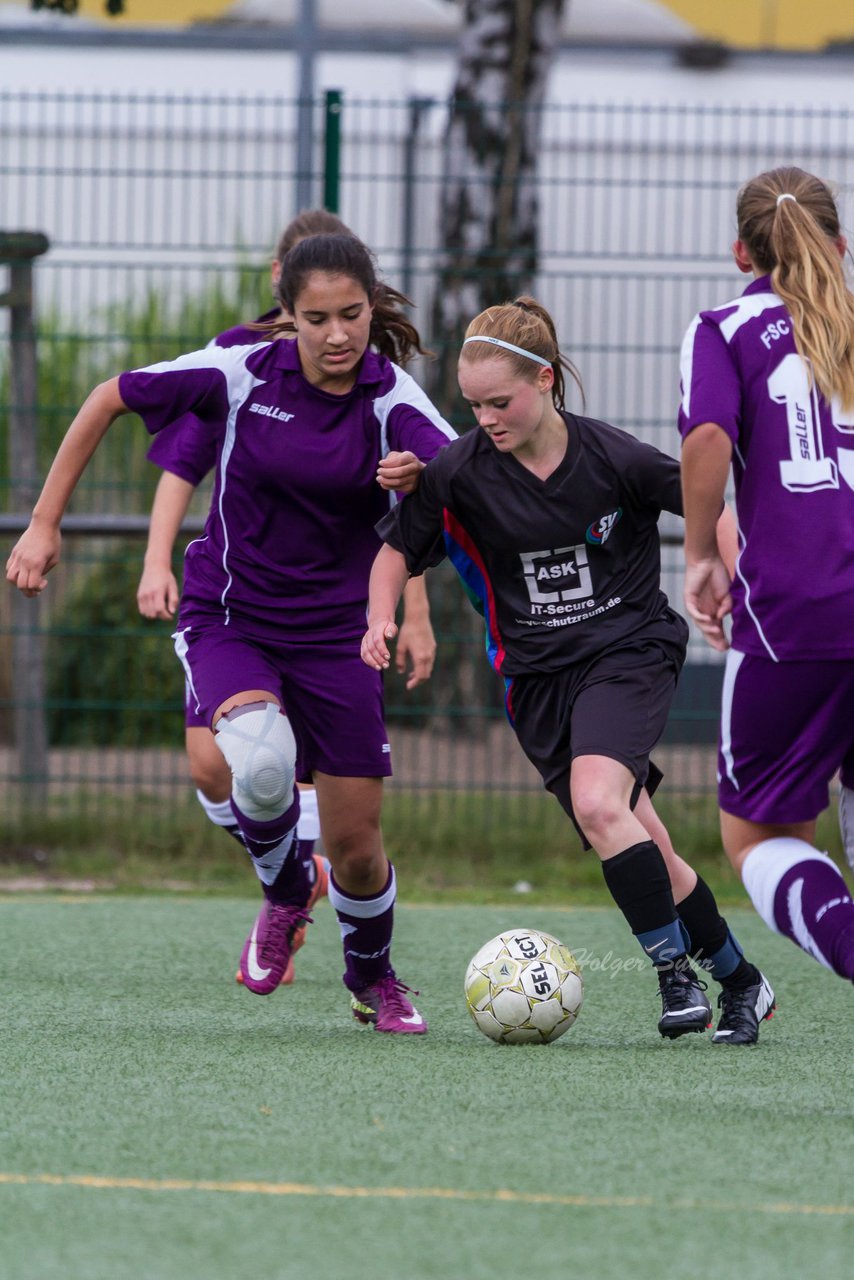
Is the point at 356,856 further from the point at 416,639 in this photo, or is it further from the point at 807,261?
the point at 807,261

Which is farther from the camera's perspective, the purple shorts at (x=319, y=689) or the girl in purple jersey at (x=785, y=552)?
the purple shorts at (x=319, y=689)

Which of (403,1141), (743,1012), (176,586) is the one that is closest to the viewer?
(403,1141)

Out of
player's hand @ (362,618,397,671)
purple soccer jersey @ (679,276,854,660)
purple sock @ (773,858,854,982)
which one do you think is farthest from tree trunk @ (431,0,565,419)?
purple sock @ (773,858,854,982)

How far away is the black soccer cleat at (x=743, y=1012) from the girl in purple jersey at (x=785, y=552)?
3.08ft

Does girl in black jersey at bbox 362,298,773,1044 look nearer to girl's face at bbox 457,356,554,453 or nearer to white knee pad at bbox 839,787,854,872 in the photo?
girl's face at bbox 457,356,554,453

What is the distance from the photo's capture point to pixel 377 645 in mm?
4281

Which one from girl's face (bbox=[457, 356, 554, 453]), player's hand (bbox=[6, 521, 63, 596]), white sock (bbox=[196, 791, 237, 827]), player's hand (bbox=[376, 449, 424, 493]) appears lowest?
white sock (bbox=[196, 791, 237, 827])

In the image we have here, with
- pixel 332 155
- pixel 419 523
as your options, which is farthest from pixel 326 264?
pixel 332 155

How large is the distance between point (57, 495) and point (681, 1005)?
1.97 m

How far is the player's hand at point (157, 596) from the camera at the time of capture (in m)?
4.93

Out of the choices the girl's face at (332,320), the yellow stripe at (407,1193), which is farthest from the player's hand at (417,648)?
the yellow stripe at (407,1193)

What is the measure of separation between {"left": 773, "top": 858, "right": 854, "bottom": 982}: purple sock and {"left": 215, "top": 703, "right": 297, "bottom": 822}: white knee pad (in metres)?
1.43

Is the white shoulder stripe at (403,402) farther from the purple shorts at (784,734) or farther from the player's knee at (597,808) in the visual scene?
the purple shorts at (784,734)

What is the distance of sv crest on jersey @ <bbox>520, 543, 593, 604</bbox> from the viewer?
177 inches
